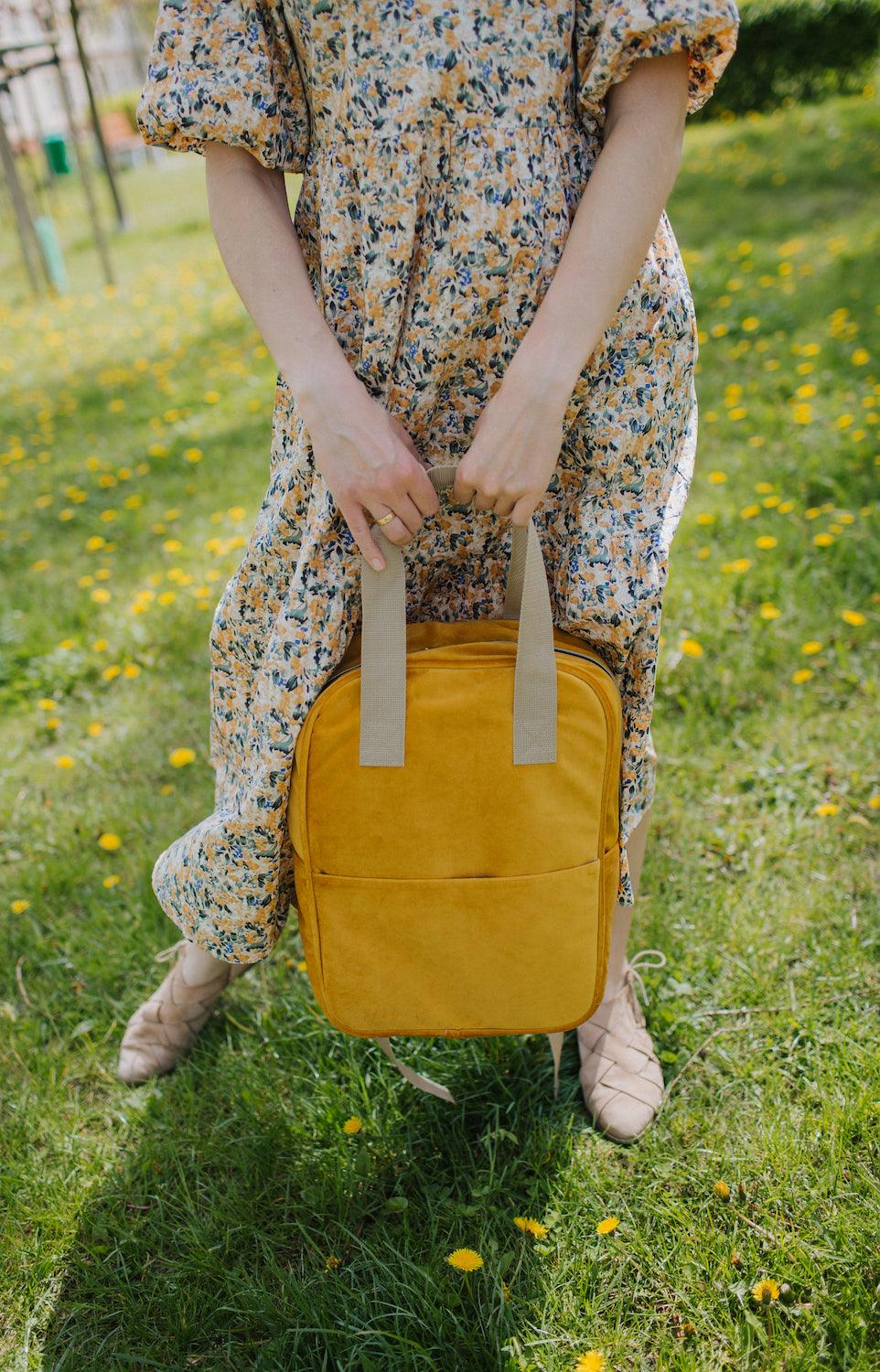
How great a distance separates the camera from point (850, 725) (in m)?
2.45

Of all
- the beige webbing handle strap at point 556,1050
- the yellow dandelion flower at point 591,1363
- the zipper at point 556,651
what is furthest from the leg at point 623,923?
the yellow dandelion flower at point 591,1363

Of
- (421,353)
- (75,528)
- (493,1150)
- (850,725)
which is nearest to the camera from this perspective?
(421,353)

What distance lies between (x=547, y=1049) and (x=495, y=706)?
857 millimetres

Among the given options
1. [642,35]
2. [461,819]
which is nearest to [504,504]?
[461,819]

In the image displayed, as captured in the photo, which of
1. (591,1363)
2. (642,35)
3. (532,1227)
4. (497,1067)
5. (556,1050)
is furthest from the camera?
(497,1067)

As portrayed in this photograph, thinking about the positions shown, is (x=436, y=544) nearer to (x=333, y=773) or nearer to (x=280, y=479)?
(x=280, y=479)

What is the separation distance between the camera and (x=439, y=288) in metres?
1.33

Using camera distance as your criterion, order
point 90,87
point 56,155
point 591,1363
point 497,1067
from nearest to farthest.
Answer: point 591,1363 < point 497,1067 < point 90,87 < point 56,155

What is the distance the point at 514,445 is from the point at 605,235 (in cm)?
27

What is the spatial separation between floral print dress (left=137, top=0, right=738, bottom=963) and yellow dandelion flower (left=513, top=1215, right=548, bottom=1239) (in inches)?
19.9

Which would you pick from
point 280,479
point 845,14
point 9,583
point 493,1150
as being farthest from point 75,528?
point 845,14

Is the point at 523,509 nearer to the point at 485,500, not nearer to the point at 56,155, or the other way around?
the point at 485,500

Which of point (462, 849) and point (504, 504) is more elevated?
point (504, 504)

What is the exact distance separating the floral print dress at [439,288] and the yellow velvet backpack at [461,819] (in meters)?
0.10
